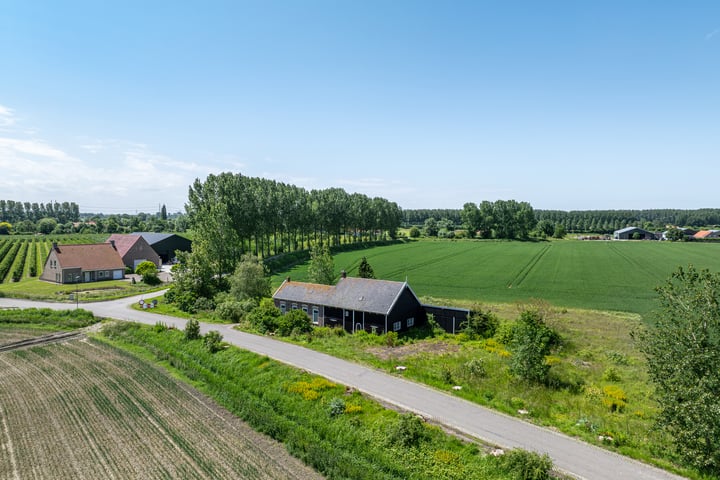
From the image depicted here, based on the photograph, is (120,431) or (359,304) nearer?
(120,431)

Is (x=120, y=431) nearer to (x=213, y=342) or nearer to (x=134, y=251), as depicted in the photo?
(x=213, y=342)

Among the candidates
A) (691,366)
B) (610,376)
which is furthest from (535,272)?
(691,366)

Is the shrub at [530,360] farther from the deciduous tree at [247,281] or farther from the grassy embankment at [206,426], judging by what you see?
the deciduous tree at [247,281]

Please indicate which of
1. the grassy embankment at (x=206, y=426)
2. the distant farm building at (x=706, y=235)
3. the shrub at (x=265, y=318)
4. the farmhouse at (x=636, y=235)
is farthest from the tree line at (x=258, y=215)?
the distant farm building at (x=706, y=235)

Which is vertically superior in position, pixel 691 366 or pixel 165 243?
pixel 165 243

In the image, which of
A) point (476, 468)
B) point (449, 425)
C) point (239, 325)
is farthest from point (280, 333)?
point (476, 468)

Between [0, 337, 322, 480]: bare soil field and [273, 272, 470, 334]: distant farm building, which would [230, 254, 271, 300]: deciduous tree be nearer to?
[273, 272, 470, 334]: distant farm building
